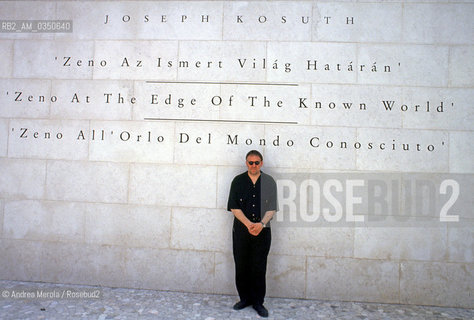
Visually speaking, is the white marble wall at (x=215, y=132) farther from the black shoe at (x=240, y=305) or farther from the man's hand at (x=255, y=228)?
the man's hand at (x=255, y=228)

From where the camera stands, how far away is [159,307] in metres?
3.80

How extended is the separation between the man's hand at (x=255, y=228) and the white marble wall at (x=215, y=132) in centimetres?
67

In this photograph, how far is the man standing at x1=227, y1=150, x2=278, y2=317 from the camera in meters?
3.74

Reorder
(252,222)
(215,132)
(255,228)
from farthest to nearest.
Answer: (215,132) → (252,222) → (255,228)

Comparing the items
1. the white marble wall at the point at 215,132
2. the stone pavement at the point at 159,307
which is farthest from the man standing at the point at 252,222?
the white marble wall at the point at 215,132

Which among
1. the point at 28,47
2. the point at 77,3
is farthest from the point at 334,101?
the point at 28,47

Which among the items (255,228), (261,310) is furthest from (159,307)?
(255,228)

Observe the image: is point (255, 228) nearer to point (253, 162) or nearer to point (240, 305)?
point (253, 162)

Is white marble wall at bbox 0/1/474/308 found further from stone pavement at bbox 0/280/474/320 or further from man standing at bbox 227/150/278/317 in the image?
man standing at bbox 227/150/278/317

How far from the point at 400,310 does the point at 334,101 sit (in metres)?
2.80

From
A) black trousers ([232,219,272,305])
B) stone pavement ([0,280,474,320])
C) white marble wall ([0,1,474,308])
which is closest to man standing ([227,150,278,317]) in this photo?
black trousers ([232,219,272,305])

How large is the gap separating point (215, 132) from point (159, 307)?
2.34 m

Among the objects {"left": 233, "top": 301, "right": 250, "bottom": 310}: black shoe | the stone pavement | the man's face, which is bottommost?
the stone pavement

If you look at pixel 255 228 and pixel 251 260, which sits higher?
pixel 255 228
